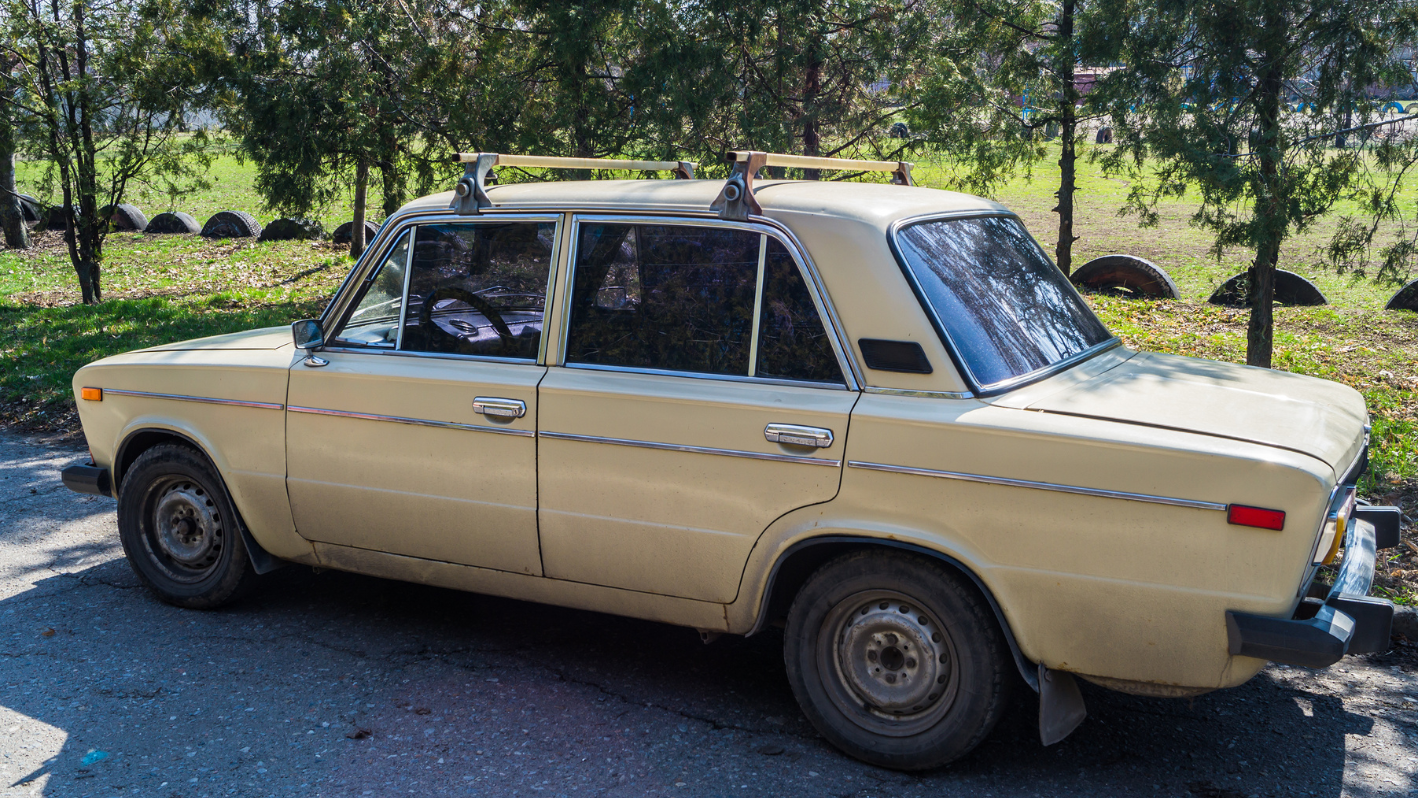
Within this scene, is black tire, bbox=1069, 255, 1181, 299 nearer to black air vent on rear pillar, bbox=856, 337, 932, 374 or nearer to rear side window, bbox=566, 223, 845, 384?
rear side window, bbox=566, 223, 845, 384

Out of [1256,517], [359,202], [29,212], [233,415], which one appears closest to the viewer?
[1256,517]

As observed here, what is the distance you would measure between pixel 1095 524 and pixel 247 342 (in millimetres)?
3786

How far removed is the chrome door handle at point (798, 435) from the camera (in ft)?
11.7

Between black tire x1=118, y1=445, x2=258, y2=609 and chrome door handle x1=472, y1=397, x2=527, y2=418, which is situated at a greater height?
chrome door handle x1=472, y1=397, x2=527, y2=418

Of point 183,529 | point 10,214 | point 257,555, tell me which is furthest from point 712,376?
point 10,214

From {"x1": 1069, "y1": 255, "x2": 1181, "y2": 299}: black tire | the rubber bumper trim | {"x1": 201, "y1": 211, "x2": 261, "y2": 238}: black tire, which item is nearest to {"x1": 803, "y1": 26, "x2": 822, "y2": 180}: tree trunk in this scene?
{"x1": 1069, "y1": 255, "x2": 1181, "y2": 299}: black tire

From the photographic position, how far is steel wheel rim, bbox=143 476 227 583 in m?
4.95

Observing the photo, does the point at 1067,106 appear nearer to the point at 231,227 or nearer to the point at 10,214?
the point at 231,227

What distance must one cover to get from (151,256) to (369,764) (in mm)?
15851

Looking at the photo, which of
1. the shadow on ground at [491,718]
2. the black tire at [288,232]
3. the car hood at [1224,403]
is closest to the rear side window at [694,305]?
the car hood at [1224,403]

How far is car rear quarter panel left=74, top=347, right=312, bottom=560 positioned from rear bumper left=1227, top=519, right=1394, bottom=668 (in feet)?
11.7

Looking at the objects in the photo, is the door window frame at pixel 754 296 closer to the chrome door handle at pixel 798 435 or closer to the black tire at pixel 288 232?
the chrome door handle at pixel 798 435

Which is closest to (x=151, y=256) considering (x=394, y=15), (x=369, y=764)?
(x=394, y=15)

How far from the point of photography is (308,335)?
4586 millimetres
